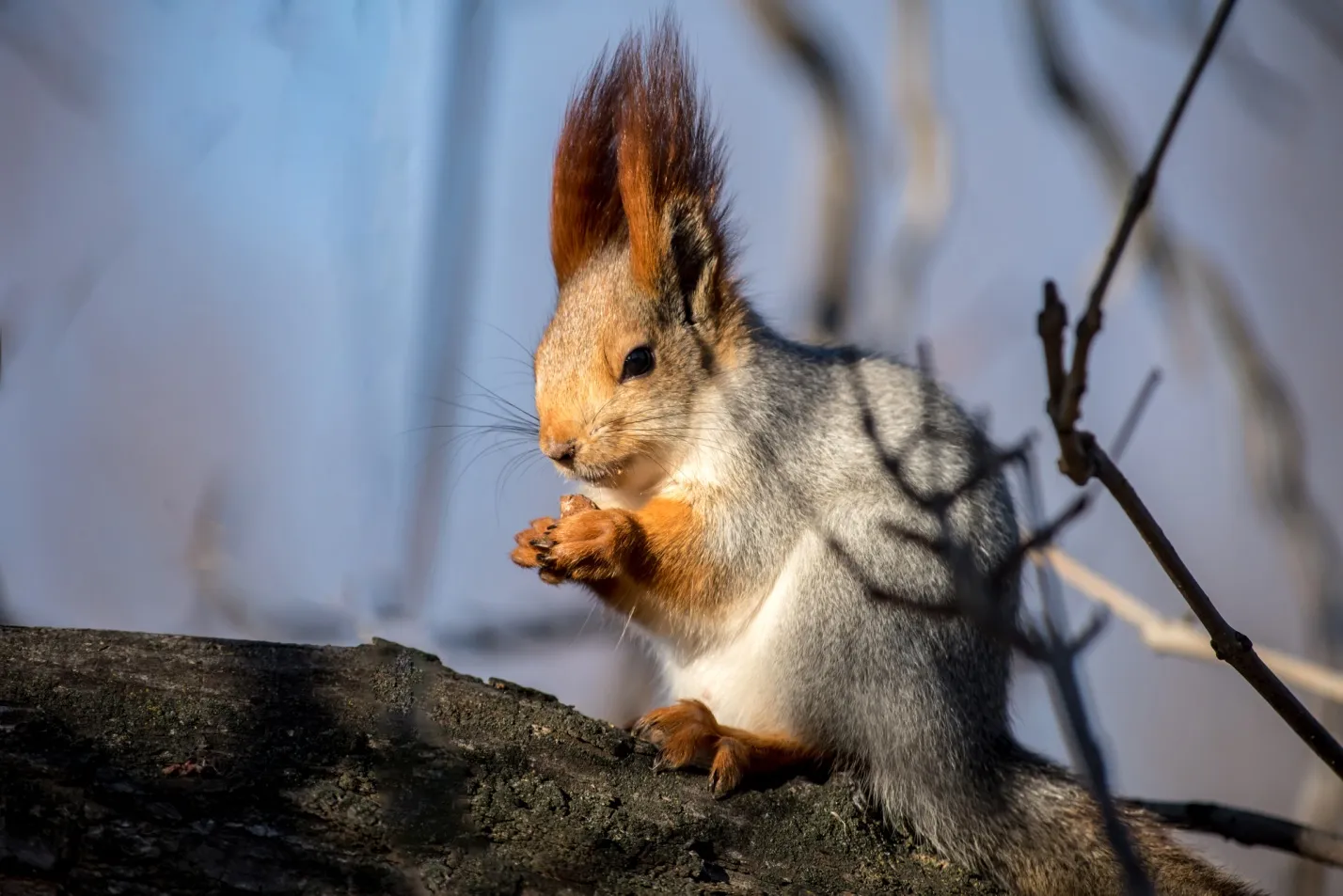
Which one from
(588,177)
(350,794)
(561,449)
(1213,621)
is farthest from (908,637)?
(588,177)

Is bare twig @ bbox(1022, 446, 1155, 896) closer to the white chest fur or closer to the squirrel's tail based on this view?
the squirrel's tail

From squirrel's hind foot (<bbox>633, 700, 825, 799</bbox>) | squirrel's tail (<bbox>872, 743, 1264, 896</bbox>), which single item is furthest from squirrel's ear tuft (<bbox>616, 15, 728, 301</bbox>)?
squirrel's tail (<bbox>872, 743, 1264, 896</bbox>)

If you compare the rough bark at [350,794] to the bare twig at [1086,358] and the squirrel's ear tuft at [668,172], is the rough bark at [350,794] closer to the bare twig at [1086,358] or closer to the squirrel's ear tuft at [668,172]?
the bare twig at [1086,358]

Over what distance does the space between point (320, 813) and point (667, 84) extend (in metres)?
1.75

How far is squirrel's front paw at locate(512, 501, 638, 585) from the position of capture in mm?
2484

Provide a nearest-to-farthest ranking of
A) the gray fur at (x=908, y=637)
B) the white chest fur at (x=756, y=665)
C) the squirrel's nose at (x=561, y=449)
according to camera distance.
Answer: the gray fur at (x=908, y=637)
the white chest fur at (x=756, y=665)
the squirrel's nose at (x=561, y=449)

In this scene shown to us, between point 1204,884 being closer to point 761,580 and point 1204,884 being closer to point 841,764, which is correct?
point 841,764

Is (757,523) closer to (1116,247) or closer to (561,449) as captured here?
(561,449)

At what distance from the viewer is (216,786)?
165cm

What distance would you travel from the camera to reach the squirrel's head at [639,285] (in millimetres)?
2643

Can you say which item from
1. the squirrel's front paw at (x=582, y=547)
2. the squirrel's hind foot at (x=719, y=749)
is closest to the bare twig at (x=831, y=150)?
the squirrel's front paw at (x=582, y=547)

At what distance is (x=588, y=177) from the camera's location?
2.90 meters

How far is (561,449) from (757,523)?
0.46 metres

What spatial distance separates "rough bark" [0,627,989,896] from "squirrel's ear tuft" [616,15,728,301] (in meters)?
1.13
